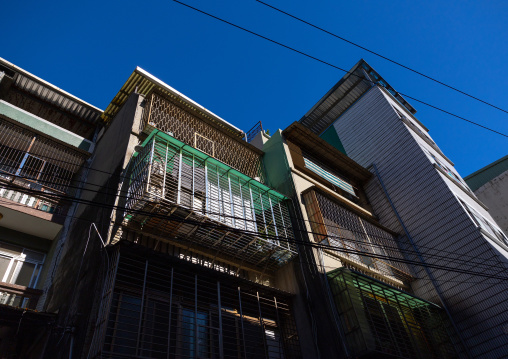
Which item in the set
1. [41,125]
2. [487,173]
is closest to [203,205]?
[41,125]

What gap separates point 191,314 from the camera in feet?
23.5

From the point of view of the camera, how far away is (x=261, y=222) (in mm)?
9242

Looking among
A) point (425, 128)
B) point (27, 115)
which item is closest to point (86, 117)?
point (27, 115)

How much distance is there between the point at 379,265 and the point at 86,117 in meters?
12.5

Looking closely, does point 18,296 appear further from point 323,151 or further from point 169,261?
point 323,151

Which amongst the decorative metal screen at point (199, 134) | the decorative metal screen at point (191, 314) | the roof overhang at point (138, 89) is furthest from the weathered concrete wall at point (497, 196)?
the decorative metal screen at point (191, 314)

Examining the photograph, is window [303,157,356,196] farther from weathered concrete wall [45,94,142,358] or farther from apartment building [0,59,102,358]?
apartment building [0,59,102,358]

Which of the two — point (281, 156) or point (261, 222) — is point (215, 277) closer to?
point (261, 222)

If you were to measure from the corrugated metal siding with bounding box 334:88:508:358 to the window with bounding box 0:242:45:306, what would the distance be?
37.3 feet

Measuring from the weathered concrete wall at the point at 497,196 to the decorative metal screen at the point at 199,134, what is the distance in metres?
16.9

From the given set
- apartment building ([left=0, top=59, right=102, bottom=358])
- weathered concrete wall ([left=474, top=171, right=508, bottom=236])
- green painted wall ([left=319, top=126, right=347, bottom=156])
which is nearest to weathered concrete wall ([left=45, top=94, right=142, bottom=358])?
apartment building ([left=0, top=59, right=102, bottom=358])

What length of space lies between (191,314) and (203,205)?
2.51m

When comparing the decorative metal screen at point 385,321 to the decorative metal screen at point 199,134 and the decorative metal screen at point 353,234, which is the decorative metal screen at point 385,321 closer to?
the decorative metal screen at point 353,234

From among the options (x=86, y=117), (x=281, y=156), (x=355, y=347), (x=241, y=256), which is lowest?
(x=355, y=347)
